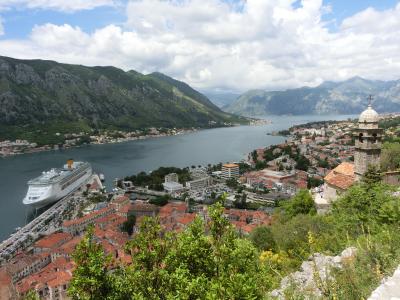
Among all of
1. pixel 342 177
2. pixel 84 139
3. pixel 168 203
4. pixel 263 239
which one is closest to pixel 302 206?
pixel 342 177

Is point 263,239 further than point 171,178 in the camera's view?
No

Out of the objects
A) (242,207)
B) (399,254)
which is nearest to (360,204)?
(399,254)

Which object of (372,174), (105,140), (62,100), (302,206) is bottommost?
(105,140)

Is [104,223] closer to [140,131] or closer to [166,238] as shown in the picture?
[166,238]

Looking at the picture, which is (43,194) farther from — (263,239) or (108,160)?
(108,160)

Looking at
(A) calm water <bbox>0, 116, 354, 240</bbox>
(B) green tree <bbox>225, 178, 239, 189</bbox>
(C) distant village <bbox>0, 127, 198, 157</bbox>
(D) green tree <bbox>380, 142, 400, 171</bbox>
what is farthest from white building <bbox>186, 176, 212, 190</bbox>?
(C) distant village <bbox>0, 127, 198, 157</bbox>

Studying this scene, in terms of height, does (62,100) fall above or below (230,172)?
above
